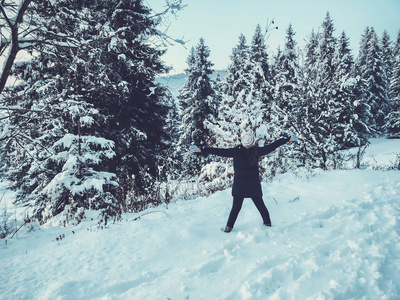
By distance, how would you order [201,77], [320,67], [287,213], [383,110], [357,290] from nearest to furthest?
[357,290], [287,213], [320,67], [201,77], [383,110]

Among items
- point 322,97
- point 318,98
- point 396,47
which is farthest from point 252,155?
point 396,47

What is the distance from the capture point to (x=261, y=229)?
12.1 feet

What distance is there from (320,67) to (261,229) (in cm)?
730

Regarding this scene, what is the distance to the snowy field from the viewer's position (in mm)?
2319

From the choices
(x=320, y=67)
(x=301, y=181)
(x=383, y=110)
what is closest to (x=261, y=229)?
(x=301, y=181)

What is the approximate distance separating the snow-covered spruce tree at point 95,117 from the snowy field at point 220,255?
1583 millimetres

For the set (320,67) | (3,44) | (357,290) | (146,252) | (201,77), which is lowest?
(357,290)

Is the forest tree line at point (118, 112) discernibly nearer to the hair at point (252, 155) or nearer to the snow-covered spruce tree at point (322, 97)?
the snow-covered spruce tree at point (322, 97)

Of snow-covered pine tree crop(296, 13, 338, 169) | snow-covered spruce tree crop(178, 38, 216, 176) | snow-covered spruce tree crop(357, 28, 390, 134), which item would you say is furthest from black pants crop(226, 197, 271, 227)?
snow-covered spruce tree crop(357, 28, 390, 134)

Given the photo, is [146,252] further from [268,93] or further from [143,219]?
[268,93]

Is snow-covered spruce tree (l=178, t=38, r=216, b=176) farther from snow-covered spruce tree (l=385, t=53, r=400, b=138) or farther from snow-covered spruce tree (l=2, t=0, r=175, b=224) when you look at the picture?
snow-covered spruce tree (l=385, t=53, r=400, b=138)

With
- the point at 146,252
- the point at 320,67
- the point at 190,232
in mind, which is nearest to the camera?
the point at 146,252

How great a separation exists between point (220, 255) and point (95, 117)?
25.7ft

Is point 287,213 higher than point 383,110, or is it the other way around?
point 383,110
